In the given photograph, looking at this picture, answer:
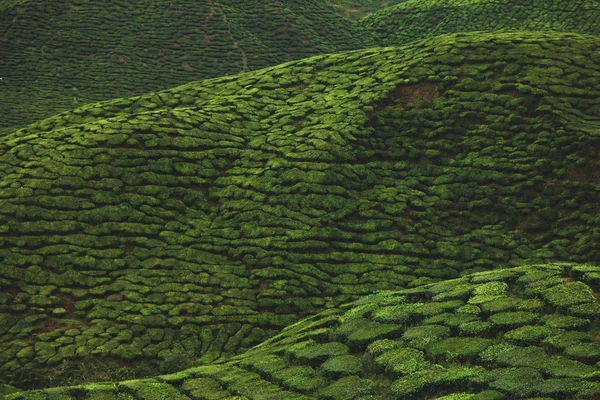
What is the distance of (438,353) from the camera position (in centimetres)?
762

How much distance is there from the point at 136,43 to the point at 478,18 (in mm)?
15586

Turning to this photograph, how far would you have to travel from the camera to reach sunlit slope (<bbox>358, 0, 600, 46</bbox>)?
28562mm

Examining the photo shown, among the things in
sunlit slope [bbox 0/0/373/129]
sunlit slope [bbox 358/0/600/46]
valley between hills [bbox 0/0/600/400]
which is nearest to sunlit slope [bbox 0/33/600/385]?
valley between hills [bbox 0/0/600/400]

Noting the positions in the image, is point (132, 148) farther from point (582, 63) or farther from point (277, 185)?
point (582, 63)

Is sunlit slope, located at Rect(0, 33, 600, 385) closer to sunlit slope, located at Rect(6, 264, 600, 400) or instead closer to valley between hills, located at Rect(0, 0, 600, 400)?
valley between hills, located at Rect(0, 0, 600, 400)

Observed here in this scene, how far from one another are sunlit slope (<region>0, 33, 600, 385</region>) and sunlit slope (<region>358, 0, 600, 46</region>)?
12.6m

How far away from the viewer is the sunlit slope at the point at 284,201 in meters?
11.2

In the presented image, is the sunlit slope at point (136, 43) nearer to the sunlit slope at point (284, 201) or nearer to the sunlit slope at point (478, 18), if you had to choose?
the sunlit slope at point (478, 18)

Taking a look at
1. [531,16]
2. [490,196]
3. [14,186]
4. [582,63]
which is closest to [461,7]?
[531,16]

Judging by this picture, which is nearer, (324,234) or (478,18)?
(324,234)

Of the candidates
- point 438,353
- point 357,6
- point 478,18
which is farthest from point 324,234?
point 357,6

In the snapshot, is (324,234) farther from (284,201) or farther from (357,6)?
(357,6)

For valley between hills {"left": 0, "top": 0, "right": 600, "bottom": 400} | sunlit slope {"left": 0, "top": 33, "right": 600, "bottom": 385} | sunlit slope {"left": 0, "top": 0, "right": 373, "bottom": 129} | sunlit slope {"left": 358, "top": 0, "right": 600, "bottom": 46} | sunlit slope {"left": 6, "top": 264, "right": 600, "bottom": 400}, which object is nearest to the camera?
sunlit slope {"left": 6, "top": 264, "right": 600, "bottom": 400}

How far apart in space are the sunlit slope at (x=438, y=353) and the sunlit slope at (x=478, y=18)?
21365 millimetres
